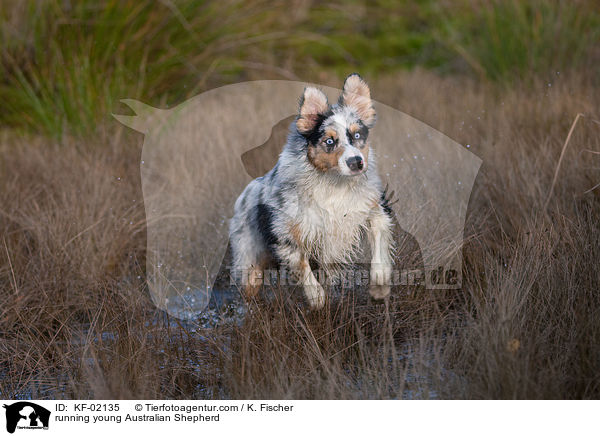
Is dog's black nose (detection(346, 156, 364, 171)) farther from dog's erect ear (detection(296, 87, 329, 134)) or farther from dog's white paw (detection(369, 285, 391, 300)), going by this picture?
dog's white paw (detection(369, 285, 391, 300))

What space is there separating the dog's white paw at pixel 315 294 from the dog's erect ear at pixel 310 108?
2.37ft

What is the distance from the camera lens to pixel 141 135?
5.66 m

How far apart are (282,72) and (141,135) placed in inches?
88.5

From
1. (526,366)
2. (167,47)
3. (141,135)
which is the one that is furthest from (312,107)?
(167,47)

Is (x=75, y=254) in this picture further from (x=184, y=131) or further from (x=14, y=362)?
(x=184, y=131)

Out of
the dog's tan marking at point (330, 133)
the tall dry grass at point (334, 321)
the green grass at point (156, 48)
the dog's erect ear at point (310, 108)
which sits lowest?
the tall dry grass at point (334, 321)

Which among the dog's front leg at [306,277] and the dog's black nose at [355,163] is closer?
the dog's black nose at [355,163]

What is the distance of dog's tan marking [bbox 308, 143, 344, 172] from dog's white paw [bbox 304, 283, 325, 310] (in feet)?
1.86

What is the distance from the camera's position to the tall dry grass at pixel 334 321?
2.87 m

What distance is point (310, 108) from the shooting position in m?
2.75

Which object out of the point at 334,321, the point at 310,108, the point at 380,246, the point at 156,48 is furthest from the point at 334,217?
the point at 156,48
